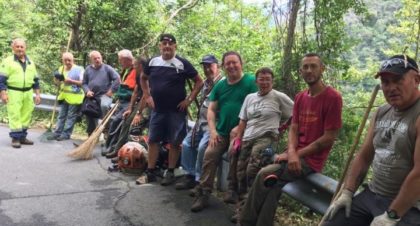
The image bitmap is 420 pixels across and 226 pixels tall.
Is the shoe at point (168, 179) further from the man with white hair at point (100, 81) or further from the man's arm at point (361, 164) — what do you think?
the man's arm at point (361, 164)

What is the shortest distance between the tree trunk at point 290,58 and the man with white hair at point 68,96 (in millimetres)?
4331

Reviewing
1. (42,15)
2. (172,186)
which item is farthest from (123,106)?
(42,15)

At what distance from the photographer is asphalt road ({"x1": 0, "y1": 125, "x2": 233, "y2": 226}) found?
461 centimetres

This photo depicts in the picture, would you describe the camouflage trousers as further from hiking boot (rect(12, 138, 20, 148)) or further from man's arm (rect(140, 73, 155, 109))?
hiking boot (rect(12, 138, 20, 148))

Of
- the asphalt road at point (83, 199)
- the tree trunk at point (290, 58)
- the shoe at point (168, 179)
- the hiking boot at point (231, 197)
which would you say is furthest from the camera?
the tree trunk at point (290, 58)

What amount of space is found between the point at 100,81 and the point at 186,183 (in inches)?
137

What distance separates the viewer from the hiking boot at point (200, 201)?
4.90 m

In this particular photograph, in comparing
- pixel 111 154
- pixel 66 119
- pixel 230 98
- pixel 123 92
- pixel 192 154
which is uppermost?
pixel 230 98

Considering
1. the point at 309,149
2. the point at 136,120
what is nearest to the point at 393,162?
the point at 309,149

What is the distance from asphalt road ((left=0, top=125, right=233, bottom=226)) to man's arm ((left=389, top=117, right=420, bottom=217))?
2.14m

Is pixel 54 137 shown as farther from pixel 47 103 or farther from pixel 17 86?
pixel 47 103

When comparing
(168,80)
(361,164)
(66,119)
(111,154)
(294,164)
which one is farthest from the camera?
(66,119)

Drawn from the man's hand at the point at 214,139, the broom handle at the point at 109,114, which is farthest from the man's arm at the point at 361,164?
the broom handle at the point at 109,114

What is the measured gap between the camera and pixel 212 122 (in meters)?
5.21
